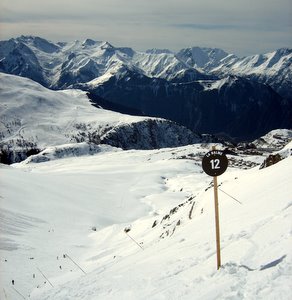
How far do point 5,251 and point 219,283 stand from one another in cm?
1754

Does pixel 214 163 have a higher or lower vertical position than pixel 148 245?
higher

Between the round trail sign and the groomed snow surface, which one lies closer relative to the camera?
the groomed snow surface

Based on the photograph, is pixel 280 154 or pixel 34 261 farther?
pixel 280 154

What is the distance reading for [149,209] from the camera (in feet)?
152

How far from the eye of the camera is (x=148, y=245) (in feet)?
73.4

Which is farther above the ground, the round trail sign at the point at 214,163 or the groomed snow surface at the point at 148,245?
the round trail sign at the point at 214,163

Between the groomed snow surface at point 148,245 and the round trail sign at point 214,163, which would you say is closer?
the groomed snow surface at point 148,245

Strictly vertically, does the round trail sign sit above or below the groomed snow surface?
above

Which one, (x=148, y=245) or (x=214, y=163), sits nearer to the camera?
(x=214, y=163)

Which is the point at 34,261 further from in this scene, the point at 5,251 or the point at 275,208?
the point at 275,208

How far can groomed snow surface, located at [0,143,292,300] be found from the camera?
35.0 feet

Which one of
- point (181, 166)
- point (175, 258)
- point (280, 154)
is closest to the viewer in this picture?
point (175, 258)

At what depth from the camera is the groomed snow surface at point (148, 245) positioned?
10.7 meters

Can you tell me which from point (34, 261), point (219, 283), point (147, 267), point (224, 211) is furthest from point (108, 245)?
point (219, 283)
